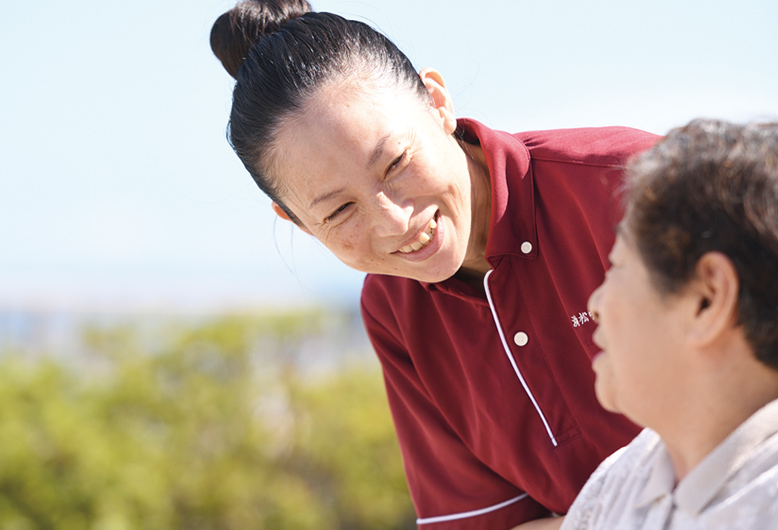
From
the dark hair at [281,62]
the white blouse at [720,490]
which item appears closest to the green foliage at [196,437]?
the dark hair at [281,62]

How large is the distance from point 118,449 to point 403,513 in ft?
5.73

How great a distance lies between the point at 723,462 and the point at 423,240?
86 cm

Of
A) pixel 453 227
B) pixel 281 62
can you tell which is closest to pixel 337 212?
pixel 453 227

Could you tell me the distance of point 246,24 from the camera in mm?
1949

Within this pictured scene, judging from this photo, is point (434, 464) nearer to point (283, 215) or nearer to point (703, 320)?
point (283, 215)

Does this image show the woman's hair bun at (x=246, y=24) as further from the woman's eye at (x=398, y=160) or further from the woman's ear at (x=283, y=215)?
the woman's eye at (x=398, y=160)

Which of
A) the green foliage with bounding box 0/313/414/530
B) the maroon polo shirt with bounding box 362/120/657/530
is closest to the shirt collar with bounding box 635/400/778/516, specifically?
the maroon polo shirt with bounding box 362/120/657/530

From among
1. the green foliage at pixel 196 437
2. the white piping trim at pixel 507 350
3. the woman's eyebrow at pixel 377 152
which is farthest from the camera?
the green foliage at pixel 196 437

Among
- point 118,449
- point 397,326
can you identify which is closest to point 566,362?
point 397,326

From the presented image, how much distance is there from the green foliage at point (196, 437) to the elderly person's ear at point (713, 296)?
3673mm

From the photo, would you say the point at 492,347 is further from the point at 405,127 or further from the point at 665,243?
the point at 665,243

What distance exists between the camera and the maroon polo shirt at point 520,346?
1.77 meters

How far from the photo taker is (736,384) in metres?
1.02

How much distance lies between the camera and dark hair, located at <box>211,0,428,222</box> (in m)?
1.76
